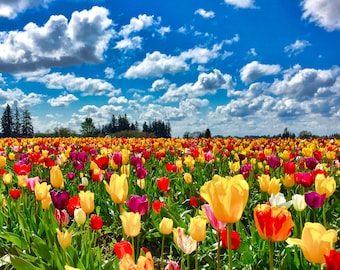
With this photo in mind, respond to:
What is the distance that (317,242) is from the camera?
152 cm

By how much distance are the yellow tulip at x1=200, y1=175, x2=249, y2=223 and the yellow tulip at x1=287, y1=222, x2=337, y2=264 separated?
0.90 ft

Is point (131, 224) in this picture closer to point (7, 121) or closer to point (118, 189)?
point (118, 189)

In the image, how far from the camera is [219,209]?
65.7 inches

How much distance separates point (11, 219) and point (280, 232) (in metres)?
4.18

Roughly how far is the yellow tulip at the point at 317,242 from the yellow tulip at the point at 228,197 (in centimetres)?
27

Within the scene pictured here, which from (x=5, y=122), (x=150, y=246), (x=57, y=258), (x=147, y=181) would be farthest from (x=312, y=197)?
(x=5, y=122)

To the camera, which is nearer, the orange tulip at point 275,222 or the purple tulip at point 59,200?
the orange tulip at point 275,222

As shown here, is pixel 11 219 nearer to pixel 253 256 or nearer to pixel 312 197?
pixel 253 256

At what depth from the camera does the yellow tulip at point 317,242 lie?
150 cm

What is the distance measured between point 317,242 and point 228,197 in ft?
1.23

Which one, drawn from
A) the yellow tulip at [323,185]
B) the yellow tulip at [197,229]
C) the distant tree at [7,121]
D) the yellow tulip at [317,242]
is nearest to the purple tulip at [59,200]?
the yellow tulip at [197,229]

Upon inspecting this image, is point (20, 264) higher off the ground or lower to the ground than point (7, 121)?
lower

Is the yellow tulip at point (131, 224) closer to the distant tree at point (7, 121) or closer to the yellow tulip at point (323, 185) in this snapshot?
the yellow tulip at point (323, 185)

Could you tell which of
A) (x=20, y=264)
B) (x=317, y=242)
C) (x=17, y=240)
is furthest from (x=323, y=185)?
(x=17, y=240)
